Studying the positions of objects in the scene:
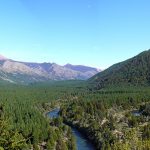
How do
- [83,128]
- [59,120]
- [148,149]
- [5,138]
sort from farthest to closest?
1. [59,120]
2. [83,128]
3. [148,149]
4. [5,138]

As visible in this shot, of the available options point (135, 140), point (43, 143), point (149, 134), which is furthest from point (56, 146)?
point (135, 140)

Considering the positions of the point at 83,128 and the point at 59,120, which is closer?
the point at 83,128

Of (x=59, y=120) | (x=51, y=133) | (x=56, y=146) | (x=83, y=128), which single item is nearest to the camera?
(x=56, y=146)

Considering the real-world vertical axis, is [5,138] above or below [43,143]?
above

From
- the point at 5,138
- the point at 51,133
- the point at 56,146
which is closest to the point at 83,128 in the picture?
the point at 51,133

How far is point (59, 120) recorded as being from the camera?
188 meters

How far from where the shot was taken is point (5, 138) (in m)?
40.4

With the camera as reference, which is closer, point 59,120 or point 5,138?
point 5,138

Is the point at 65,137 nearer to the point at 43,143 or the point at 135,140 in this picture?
the point at 43,143

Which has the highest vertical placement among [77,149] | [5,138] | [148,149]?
[5,138]

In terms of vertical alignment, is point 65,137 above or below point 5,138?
below

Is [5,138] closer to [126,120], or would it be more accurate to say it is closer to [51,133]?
[51,133]

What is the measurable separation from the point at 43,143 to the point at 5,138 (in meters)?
97.4

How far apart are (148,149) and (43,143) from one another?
67.5m
